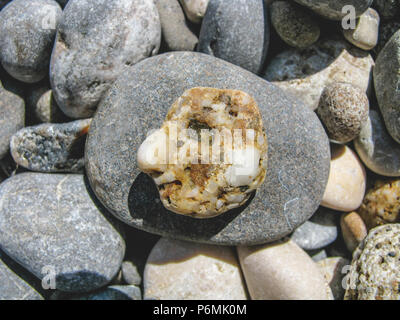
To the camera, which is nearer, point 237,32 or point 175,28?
point 237,32

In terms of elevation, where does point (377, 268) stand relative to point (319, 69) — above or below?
below

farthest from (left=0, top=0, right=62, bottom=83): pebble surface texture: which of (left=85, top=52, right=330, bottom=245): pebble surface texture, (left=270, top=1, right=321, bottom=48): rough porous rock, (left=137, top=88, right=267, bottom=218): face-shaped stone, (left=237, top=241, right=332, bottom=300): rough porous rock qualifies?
(left=237, top=241, right=332, bottom=300): rough porous rock

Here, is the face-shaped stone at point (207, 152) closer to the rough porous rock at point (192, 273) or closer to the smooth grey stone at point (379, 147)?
the rough porous rock at point (192, 273)

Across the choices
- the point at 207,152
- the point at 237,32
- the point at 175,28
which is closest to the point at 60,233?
the point at 207,152

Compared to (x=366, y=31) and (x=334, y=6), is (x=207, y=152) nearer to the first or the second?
(x=334, y=6)

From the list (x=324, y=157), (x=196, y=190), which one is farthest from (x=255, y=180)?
(x=324, y=157)

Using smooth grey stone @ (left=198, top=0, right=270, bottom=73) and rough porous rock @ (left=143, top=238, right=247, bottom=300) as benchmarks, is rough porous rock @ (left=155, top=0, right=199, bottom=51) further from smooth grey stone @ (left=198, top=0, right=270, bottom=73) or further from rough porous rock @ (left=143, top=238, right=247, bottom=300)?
rough porous rock @ (left=143, top=238, right=247, bottom=300)

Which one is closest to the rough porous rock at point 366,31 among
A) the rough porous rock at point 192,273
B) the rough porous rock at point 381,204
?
the rough porous rock at point 381,204
